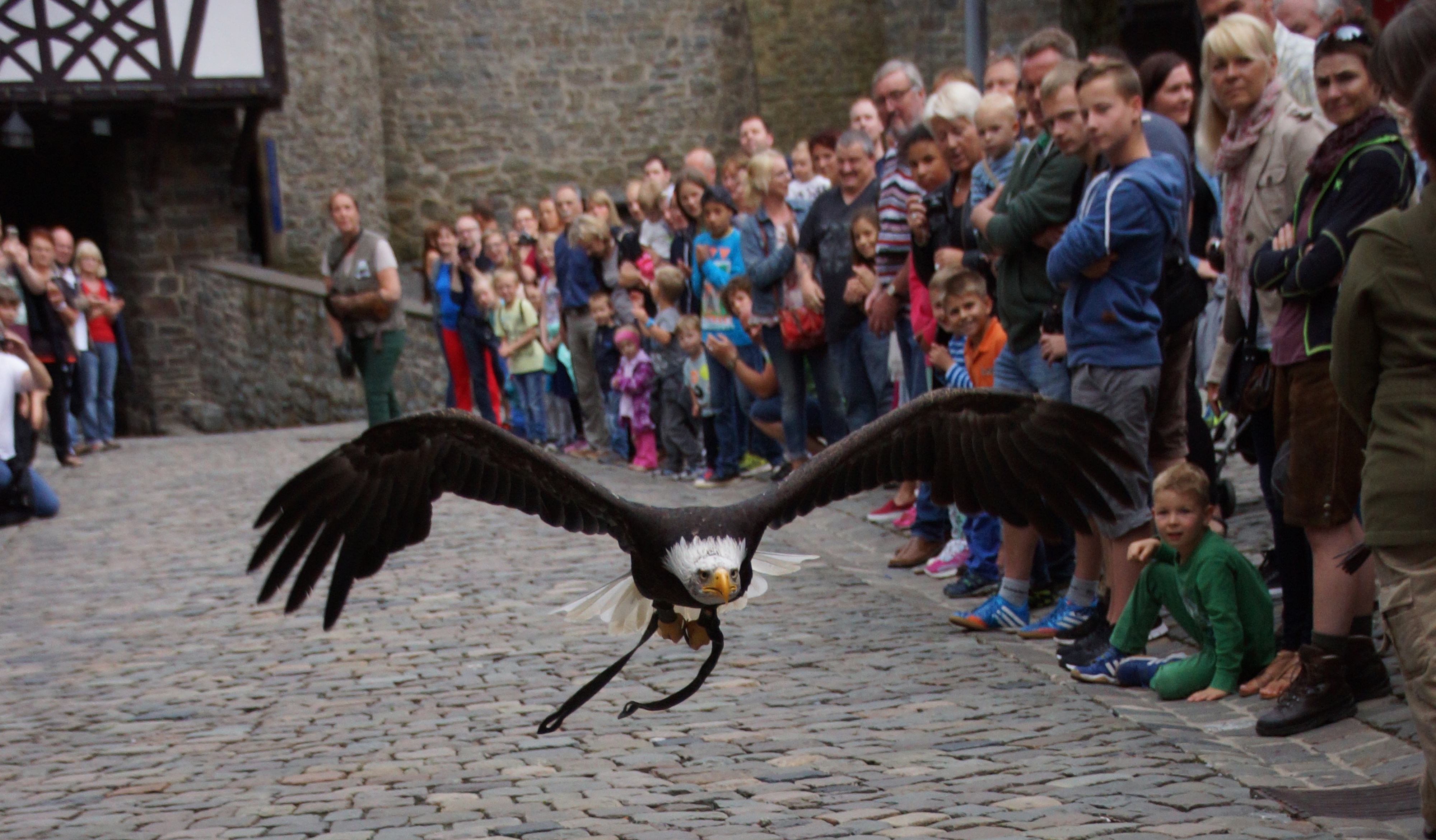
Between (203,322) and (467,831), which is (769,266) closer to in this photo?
(467,831)

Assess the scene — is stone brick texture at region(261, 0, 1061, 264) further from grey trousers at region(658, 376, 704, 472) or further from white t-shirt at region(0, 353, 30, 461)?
grey trousers at region(658, 376, 704, 472)

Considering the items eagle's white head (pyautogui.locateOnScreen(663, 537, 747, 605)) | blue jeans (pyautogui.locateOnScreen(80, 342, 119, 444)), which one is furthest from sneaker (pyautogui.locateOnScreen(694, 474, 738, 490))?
blue jeans (pyautogui.locateOnScreen(80, 342, 119, 444))

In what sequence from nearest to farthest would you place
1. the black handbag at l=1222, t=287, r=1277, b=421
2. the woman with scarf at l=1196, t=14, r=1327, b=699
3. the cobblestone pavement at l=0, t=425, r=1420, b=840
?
1. the cobblestone pavement at l=0, t=425, r=1420, b=840
2. the woman with scarf at l=1196, t=14, r=1327, b=699
3. the black handbag at l=1222, t=287, r=1277, b=421

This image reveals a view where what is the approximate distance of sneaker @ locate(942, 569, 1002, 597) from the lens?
7766 millimetres

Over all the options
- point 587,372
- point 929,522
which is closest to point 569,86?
point 587,372

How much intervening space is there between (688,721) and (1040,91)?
3.22m

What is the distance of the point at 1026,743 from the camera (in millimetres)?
5270

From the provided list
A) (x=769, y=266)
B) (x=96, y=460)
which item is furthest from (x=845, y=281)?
(x=96, y=460)

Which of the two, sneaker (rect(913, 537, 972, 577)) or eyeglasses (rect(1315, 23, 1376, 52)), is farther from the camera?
sneaker (rect(913, 537, 972, 577))

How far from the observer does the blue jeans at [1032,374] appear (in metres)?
6.98

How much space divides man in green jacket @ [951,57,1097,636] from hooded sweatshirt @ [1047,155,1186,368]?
33 centimetres

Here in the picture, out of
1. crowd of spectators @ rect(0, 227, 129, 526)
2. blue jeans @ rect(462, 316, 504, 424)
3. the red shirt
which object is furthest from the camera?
the red shirt

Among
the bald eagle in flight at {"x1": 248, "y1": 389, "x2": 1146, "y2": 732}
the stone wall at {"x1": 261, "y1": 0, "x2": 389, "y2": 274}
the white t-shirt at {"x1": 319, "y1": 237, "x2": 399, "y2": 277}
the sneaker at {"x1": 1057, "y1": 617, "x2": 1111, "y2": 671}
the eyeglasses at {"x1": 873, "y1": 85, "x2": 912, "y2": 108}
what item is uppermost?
the stone wall at {"x1": 261, "y1": 0, "x2": 389, "y2": 274}

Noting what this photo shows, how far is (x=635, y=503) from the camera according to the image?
5473mm
